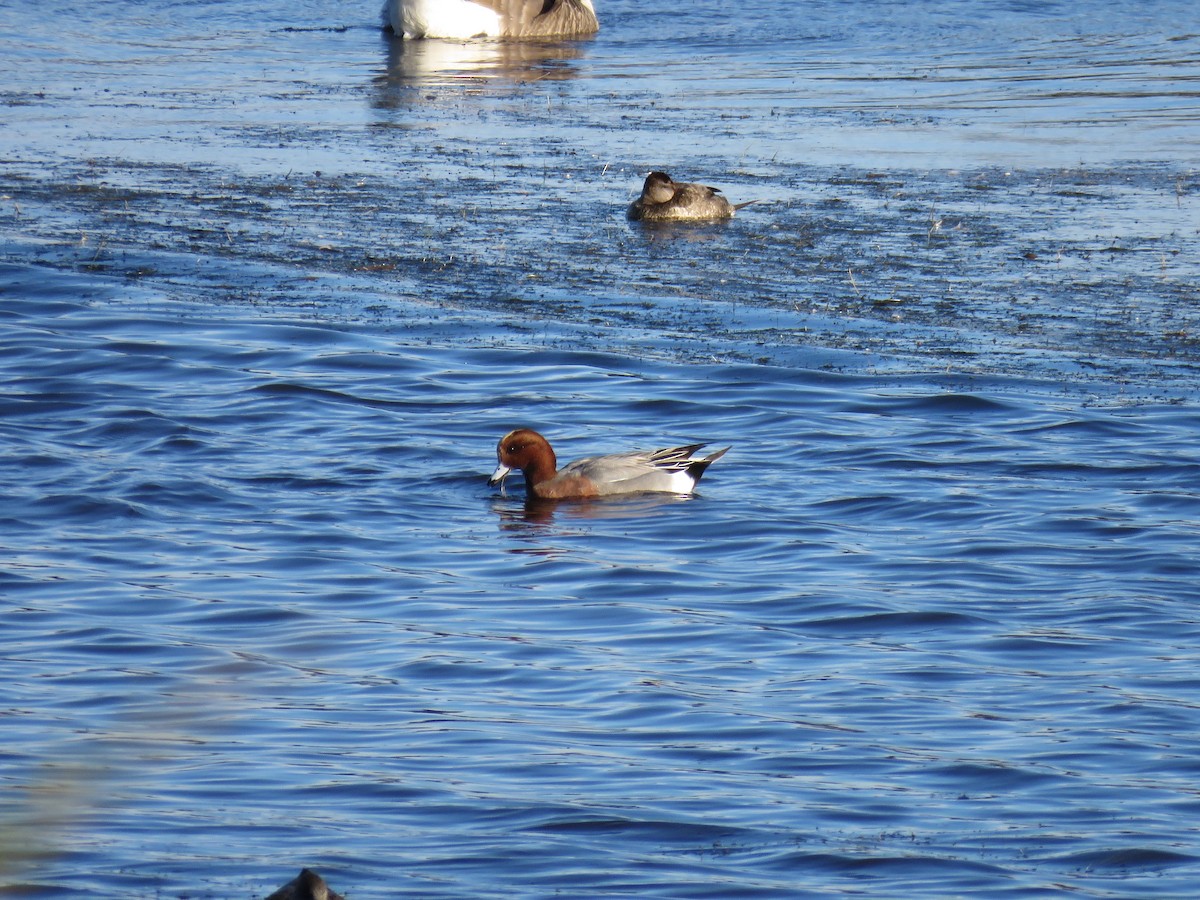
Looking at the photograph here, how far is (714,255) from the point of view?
14.7 meters

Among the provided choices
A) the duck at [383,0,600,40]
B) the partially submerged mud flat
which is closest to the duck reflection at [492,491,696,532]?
the partially submerged mud flat

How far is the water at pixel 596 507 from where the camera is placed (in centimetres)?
562

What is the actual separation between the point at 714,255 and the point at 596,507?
5.15m

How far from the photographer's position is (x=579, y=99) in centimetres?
2198

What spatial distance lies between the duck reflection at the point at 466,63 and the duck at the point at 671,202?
6451mm

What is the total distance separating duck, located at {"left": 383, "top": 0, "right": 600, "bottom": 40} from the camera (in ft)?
90.7

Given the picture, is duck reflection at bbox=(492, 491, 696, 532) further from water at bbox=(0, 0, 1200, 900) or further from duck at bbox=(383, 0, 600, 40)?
duck at bbox=(383, 0, 600, 40)

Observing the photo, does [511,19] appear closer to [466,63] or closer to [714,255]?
[466,63]

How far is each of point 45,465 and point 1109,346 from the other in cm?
629

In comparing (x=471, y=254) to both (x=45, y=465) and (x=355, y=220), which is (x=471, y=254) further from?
(x=45, y=465)

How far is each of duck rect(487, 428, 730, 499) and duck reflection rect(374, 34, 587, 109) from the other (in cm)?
1182

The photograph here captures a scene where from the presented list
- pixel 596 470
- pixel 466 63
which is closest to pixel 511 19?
pixel 466 63

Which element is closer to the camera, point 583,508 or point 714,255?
point 583,508

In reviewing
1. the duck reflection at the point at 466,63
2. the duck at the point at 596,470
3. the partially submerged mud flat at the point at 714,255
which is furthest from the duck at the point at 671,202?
the duck reflection at the point at 466,63
